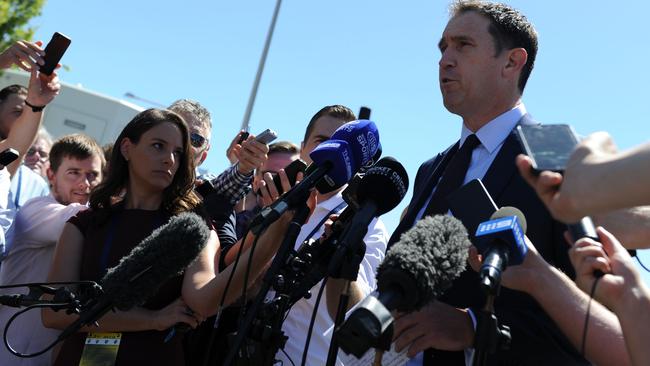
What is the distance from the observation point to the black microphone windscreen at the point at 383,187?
258cm

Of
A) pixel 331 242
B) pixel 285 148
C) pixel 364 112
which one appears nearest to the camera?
pixel 331 242

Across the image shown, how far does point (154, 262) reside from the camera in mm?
3070

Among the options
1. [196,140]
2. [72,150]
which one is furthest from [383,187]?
[72,150]

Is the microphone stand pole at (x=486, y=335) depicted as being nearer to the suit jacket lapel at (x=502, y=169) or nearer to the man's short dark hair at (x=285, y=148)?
the suit jacket lapel at (x=502, y=169)

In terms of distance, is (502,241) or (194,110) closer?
(502,241)

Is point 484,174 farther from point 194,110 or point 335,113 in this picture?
point 194,110

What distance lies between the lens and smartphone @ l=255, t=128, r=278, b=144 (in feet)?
14.7

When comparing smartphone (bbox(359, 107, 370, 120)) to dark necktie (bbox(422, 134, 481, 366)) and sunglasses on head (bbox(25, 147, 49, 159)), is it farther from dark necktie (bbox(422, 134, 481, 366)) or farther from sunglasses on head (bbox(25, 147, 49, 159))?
sunglasses on head (bbox(25, 147, 49, 159))

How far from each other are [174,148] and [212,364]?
1.25 m

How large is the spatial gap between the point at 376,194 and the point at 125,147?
2187 millimetres

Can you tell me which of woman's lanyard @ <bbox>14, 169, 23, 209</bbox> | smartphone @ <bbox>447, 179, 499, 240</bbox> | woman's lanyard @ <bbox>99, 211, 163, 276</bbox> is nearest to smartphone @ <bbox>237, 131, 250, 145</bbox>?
woman's lanyard @ <bbox>99, 211, 163, 276</bbox>

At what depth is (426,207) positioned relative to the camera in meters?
3.17

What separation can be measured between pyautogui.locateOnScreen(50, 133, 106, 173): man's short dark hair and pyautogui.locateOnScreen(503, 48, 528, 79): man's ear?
3.16 m

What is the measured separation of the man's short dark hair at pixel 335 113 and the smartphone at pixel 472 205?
251 cm
